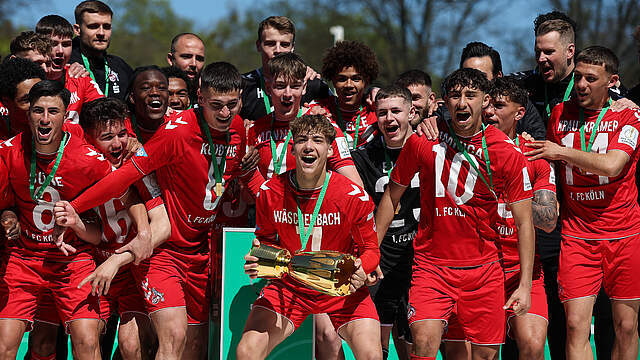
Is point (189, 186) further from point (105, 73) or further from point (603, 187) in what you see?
point (603, 187)

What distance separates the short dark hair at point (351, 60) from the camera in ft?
24.5

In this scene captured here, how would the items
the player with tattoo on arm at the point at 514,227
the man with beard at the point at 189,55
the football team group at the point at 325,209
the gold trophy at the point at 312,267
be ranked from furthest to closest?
the man with beard at the point at 189,55 < the player with tattoo on arm at the point at 514,227 < the football team group at the point at 325,209 < the gold trophy at the point at 312,267

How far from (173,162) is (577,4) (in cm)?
2166

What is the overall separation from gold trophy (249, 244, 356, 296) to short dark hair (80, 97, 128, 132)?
171 centimetres

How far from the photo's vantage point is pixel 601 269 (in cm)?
649

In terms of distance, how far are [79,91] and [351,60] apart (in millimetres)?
2549

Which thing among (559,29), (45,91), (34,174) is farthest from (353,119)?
(34,174)

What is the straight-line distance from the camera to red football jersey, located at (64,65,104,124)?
693 cm

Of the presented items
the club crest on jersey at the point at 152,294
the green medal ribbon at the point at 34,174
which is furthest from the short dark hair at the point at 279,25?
the club crest on jersey at the point at 152,294

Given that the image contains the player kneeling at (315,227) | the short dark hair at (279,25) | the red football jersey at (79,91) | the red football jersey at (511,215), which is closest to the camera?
the player kneeling at (315,227)

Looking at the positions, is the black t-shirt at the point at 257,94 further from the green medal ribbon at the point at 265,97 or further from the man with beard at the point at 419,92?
the man with beard at the point at 419,92

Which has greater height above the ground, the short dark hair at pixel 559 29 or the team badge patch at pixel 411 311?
the short dark hair at pixel 559 29

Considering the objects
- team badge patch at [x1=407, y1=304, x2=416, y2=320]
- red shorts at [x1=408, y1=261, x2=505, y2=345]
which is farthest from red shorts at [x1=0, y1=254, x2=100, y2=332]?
red shorts at [x1=408, y1=261, x2=505, y2=345]

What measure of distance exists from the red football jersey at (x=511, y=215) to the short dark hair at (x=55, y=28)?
4.28 meters
